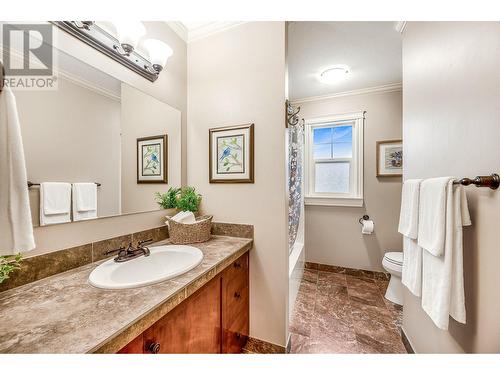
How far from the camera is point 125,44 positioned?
1.11 metres

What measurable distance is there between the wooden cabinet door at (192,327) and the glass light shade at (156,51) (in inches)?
56.9

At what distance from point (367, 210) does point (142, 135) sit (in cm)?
273

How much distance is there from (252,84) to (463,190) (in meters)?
1.33

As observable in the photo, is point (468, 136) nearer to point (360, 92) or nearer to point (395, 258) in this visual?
point (395, 258)

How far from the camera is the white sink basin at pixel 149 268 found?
0.79 metres

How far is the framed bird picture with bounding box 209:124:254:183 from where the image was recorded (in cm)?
145

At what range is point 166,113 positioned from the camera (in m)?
1.50

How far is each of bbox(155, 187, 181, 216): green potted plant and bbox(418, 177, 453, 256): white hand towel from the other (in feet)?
5.10

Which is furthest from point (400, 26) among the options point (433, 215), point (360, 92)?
point (433, 215)

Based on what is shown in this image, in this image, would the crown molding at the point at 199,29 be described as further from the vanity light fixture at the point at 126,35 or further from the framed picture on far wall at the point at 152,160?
the framed picture on far wall at the point at 152,160

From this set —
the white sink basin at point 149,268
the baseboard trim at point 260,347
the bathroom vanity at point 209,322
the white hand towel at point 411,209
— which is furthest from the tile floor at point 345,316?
the white sink basin at point 149,268

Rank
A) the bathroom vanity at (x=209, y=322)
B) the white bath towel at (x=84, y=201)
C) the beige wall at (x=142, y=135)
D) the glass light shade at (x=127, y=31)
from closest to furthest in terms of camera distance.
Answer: the bathroom vanity at (x=209, y=322)
the white bath towel at (x=84, y=201)
the glass light shade at (x=127, y=31)
the beige wall at (x=142, y=135)

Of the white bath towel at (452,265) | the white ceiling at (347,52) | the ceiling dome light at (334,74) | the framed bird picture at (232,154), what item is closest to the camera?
the white bath towel at (452,265)
